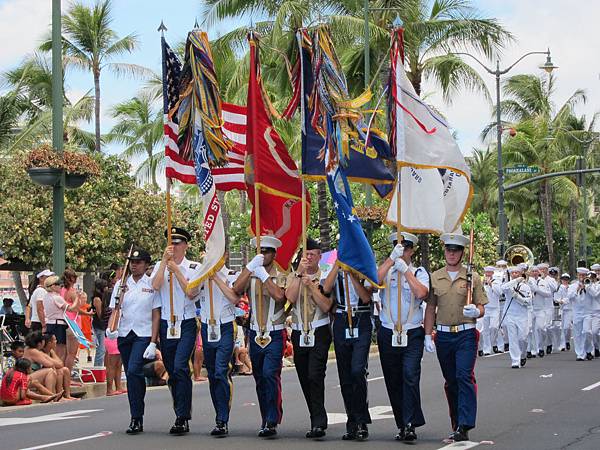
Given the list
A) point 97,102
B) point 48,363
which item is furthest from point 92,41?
point 48,363

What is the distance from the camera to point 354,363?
11.2 meters

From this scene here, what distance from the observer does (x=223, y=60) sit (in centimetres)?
3781

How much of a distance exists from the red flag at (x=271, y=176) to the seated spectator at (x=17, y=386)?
5277 millimetres

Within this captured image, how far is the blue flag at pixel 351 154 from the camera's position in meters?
12.6

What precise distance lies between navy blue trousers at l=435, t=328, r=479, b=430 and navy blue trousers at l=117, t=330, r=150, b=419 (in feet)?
9.84

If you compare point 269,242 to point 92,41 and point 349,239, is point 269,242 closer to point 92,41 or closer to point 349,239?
point 349,239

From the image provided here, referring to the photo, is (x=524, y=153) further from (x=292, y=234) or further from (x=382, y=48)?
(x=292, y=234)

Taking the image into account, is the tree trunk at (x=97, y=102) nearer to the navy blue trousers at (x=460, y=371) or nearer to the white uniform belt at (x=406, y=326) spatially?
the white uniform belt at (x=406, y=326)

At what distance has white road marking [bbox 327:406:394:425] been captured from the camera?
13.1 m

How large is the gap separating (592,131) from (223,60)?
35.9 meters

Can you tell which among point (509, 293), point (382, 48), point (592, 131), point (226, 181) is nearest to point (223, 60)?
Result: point (382, 48)

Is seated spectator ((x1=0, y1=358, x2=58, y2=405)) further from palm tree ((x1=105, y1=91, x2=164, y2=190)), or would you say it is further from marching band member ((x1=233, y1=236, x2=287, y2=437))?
palm tree ((x1=105, y1=91, x2=164, y2=190))

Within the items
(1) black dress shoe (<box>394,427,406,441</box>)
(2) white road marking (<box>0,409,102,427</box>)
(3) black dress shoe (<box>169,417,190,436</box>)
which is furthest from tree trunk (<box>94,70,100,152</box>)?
(1) black dress shoe (<box>394,427,406,441</box>)

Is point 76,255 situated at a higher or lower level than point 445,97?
lower
